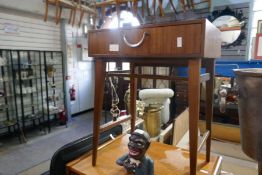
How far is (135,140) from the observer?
2.74 feet

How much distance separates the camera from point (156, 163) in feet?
3.31

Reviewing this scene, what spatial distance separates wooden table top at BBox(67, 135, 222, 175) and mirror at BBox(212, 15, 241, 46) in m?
2.62

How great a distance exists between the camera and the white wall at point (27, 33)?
3154mm

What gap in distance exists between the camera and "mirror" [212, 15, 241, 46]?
3081 mm

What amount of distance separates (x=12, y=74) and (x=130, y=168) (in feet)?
9.94

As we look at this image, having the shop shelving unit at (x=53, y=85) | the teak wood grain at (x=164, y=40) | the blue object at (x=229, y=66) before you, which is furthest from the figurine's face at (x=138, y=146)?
the shop shelving unit at (x=53, y=85)

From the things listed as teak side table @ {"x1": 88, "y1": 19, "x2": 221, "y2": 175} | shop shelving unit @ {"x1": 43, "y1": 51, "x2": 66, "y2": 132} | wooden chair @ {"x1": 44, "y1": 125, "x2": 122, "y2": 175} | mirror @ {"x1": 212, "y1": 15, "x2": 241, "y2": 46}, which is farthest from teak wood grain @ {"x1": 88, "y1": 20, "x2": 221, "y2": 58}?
shop shelving unit @ {"x1": 43, "y1": 51, "x2": 66, "y2": 132}

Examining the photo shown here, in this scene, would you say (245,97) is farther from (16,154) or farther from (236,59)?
(16,154)

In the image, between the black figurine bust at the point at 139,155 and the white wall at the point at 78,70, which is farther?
the white wall at the point at 78,70

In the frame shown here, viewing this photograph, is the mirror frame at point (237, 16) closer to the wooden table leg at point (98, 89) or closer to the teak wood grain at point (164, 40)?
the teak wood grain at point (164, 40)

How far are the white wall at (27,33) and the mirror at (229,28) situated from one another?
3144 millimetres

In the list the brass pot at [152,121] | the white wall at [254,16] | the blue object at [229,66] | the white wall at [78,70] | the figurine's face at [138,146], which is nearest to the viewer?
the figurine's face at [138,146]

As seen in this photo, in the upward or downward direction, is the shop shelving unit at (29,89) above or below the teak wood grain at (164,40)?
below

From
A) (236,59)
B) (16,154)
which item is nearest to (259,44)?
(236,59)
